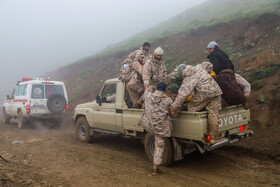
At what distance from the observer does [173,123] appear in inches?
194

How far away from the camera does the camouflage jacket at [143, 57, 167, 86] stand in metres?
5.74

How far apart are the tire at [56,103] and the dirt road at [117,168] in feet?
9.27

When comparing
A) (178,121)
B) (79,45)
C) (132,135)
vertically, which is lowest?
(132,135)

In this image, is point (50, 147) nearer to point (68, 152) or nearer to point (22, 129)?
point (68, 152)

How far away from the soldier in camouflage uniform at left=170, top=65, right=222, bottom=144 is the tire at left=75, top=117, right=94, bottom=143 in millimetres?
3788

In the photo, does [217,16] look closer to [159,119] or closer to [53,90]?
[53,90]

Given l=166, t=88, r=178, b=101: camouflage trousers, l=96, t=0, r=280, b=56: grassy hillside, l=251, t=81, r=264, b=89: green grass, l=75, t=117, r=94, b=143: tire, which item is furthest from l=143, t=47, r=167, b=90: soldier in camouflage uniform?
l=96, t=0, r=280, b=56: grassy hillside

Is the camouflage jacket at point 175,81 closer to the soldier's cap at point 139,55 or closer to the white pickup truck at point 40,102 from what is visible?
the soldier's cap at point 139,55

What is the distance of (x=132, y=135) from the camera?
5.98 meters

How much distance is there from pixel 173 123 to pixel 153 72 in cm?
154

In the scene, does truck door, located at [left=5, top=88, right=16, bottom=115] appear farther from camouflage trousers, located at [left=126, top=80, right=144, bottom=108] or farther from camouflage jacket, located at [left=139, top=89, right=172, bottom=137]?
camouflage jacket, located at [left=139, top=89, right=172, bottom=137]

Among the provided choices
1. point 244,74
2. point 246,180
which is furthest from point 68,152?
point 244,74

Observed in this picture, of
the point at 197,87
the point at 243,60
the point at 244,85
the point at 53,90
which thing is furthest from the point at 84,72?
the point at 197,87

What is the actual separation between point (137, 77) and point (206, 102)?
2050 mm
